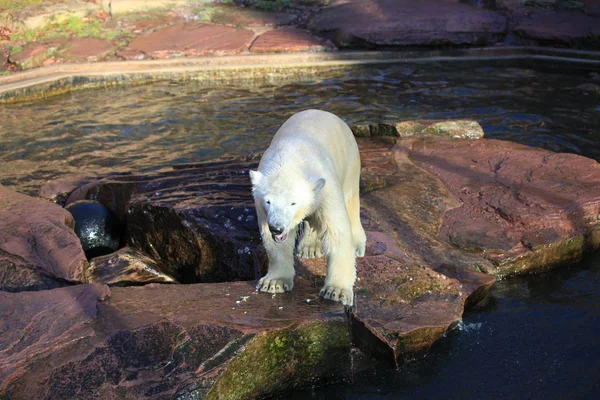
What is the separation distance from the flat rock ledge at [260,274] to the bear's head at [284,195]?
0.61 meters

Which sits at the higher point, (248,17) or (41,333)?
(248,17)

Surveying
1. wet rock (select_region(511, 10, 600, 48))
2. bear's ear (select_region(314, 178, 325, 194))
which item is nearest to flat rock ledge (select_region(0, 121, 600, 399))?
bear's ear (select_region(314, 178, 325, 194))

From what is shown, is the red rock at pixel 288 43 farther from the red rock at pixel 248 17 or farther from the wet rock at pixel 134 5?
the wet rock at pixel 134 5

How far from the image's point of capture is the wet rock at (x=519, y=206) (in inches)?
202

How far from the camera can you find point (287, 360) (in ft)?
12.7

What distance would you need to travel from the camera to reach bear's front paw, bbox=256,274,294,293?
407 centimetres

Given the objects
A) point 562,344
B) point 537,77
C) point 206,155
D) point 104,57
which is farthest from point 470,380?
point 104,57

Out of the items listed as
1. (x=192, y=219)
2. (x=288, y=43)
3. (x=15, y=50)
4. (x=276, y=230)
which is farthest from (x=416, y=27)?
(x=276, y=230)

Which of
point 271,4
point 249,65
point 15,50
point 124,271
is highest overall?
point 271,4

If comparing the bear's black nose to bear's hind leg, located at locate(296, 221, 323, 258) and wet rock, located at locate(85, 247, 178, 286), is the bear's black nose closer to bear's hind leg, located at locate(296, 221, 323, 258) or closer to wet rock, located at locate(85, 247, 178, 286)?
bear's hind leg, located at locate(296, 221, 323, 258)

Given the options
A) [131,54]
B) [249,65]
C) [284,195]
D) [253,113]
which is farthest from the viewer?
[131,54]

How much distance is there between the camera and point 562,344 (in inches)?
168

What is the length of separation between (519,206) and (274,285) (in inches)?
95.5

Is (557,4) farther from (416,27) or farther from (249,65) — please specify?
(249,65)
